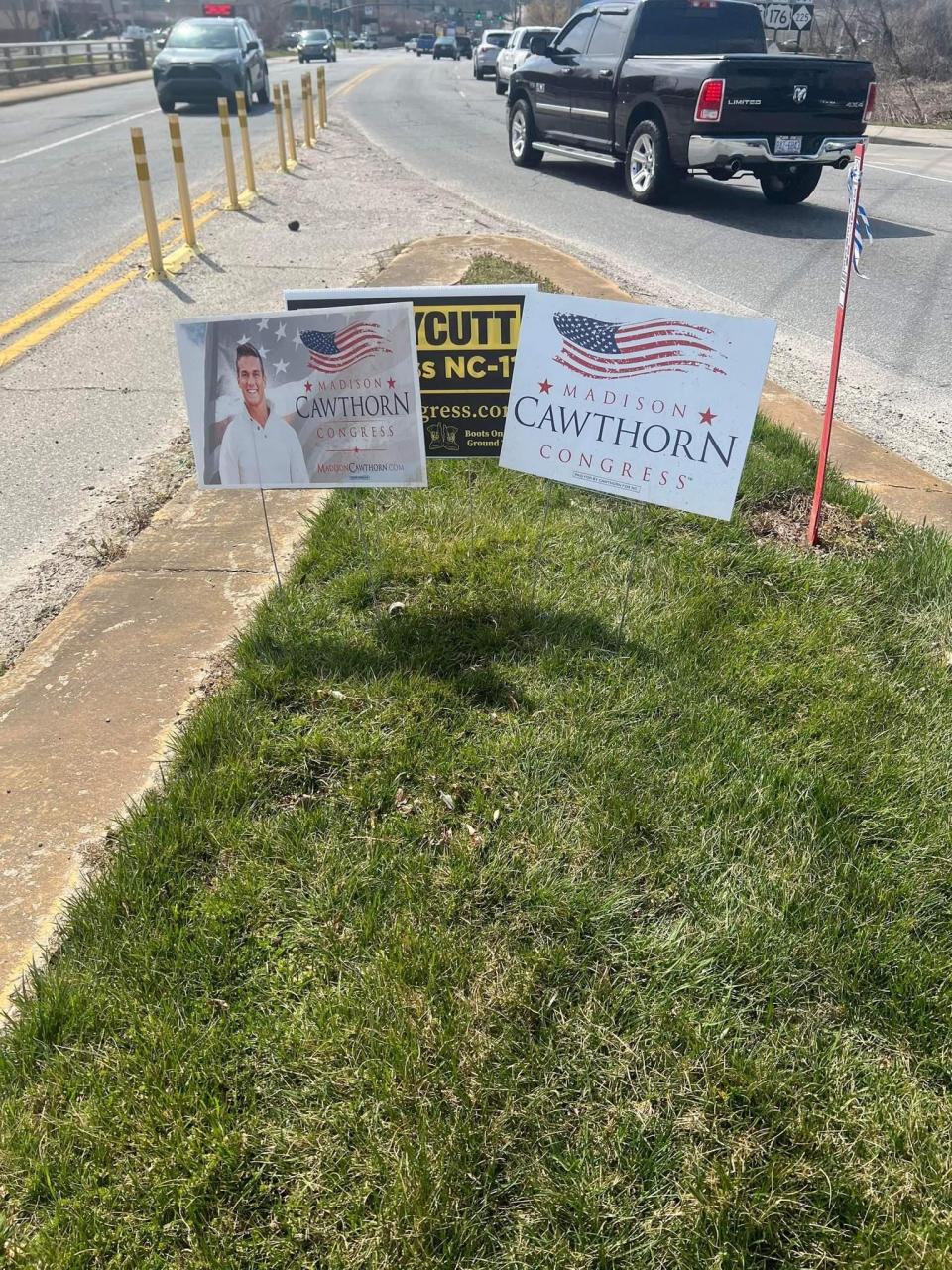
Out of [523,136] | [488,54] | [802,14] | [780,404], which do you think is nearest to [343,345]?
[780,404]

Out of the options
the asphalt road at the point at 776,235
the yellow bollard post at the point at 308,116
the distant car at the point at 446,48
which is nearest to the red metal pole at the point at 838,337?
the asphalt road at the point at 776,235

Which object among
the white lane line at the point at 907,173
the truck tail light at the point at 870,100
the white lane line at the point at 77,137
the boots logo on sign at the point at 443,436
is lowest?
the white lane line at the point at 907,173

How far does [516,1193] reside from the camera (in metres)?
1.81

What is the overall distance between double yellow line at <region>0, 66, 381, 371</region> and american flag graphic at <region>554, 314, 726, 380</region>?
473 centimetres

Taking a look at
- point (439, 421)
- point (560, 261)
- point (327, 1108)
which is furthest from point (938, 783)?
point (560, 261)

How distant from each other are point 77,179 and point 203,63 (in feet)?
27.7

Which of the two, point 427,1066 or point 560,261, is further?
point 560,261

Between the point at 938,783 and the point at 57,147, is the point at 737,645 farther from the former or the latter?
the point at 57,147

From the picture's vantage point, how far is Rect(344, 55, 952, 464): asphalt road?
7363mm

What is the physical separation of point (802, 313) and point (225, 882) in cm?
686

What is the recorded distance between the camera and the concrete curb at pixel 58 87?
2616 cm

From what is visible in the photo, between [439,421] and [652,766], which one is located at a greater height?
[439,421]

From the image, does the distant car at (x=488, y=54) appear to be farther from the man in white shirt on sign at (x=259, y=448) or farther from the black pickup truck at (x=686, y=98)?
the man in white shirt on sign at (x=259, y=448)

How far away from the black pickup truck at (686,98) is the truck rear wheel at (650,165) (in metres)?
0.02
